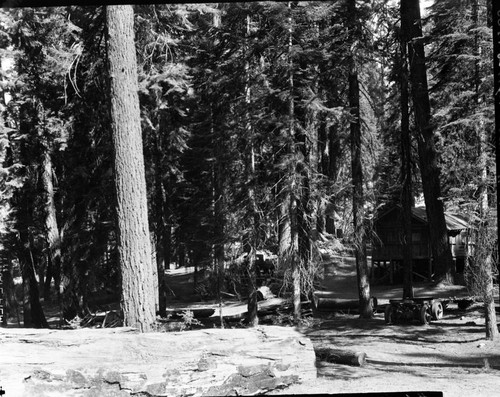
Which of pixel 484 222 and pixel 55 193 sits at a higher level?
pixel 55 193

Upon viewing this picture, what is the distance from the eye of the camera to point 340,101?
2148cm

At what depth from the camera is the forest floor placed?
929 centimetres

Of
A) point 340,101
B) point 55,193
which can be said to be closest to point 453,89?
point 340,101

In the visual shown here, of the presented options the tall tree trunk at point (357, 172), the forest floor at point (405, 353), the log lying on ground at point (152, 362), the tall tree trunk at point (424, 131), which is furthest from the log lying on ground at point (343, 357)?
the tall tree trunk at point (424, 131)

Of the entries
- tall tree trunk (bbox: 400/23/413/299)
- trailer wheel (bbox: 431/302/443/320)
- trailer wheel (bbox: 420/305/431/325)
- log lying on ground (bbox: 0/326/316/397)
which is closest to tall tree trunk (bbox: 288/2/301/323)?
trailer wheel (bbox: 420/305/431/325)

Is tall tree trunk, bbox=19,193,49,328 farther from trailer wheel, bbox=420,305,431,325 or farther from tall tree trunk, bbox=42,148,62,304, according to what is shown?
trailer wheel, bbox=420,305,431,325

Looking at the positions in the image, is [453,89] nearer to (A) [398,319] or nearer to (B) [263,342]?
(A) [398,319]

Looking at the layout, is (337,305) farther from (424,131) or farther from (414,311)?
(424,131)

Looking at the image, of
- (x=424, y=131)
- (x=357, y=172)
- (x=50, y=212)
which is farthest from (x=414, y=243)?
(x=50, y=212)

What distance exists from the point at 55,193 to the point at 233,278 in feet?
34.6

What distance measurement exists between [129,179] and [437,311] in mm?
13462

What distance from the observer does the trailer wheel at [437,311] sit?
1923cm

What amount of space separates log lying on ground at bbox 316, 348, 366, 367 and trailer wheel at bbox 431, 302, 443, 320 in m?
7.45

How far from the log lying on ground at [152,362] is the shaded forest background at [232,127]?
8.93 metres
